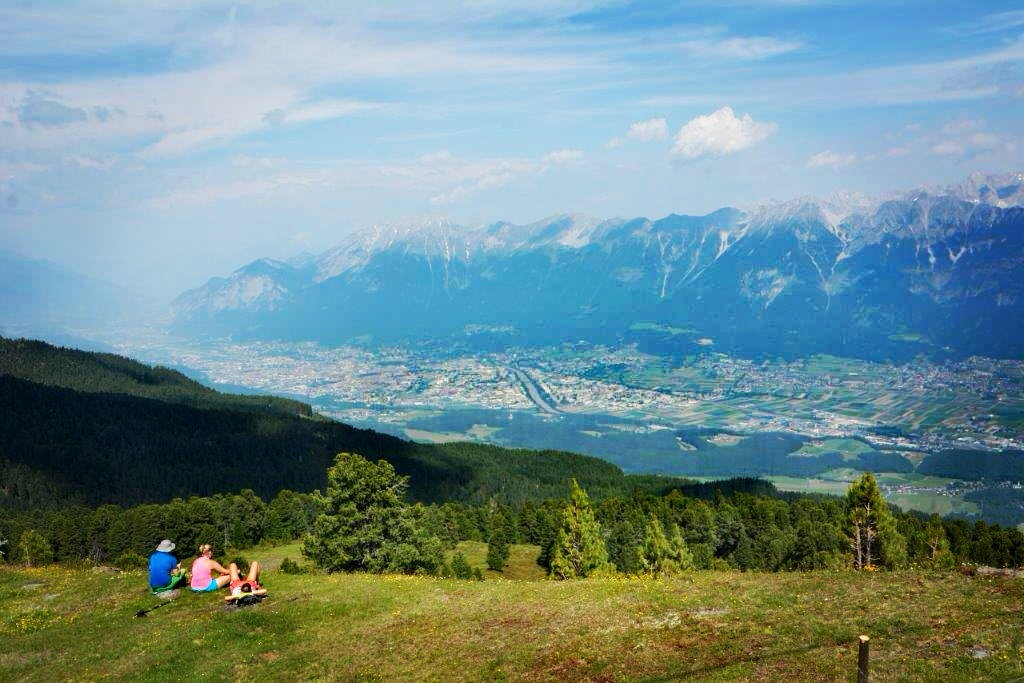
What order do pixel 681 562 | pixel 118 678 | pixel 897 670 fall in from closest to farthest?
1. pixel 897 670
2. pixel 118 678
3. pixel 681 562

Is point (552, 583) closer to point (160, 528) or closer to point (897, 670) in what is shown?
point (897, 670)

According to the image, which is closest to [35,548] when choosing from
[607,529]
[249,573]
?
[607,529]

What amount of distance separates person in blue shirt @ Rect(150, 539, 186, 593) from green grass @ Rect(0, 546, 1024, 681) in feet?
2.47

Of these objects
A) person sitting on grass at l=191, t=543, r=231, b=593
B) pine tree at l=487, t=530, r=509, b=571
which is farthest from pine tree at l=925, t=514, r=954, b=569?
person sitting on grass at l=191, t=543, r=231, b=593

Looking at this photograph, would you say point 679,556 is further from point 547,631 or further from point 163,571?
point 163,571

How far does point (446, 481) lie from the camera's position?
581 feet

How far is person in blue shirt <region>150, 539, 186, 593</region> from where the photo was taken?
105 feet

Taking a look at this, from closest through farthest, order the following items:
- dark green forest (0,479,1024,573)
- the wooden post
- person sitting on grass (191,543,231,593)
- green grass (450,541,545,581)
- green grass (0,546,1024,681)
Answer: the wooden post
green grass (0,546,1024,681)
person sitting on grass (191,543,231,593)
dark green forest (0,479,1024,573)
green grass (450,541,545,581)

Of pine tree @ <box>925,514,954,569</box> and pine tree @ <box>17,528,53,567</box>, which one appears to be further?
pine tree @ <box>17,528,53,567</box>

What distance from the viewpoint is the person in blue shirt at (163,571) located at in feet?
105

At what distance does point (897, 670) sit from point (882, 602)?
21.3 feet

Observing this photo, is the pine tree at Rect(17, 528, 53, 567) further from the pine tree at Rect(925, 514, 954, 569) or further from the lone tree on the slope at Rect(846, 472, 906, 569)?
the pine tree at Rect(925, 514, 954, 569)

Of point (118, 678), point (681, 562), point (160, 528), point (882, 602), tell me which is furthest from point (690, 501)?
point (118, 678)

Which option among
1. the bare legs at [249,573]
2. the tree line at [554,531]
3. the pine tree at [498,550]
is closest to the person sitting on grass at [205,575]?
the bare legs at [249,573]
